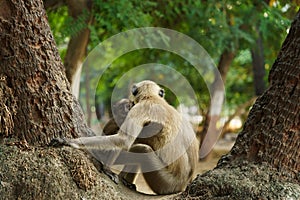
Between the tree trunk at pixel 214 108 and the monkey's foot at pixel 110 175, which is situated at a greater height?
the tree trunk at pixel 214 108

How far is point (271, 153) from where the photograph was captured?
9.82ft

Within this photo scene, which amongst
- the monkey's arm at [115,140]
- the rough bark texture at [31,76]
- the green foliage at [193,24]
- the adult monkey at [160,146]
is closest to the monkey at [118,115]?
the adult monkey at [160,146]

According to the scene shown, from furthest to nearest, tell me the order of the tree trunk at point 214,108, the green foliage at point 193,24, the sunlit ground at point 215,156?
the tree trunk at point 214,108 → the sunlit ground at point 215,156 → the green foliage at point 193,24

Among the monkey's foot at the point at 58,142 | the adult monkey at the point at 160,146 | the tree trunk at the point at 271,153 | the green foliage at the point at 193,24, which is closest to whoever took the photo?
the tree trunk at the point at 271,153

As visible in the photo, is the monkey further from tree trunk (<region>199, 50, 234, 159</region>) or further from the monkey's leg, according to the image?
tree trunk (<region>199, 50, 234, 159</region>)

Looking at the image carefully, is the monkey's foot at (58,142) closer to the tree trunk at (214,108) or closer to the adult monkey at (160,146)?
the adult monkey at (160,146)

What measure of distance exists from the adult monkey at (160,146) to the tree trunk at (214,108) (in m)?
4.27

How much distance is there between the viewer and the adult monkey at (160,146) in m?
4.52

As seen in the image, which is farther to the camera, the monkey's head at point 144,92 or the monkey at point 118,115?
the monkey at point 118,115

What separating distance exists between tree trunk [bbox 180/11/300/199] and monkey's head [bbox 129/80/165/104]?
2.12 meters

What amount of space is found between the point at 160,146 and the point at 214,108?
16.0 ft

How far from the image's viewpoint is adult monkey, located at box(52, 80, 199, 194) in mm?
4516

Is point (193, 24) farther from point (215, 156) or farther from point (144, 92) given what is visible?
point (144, 92)

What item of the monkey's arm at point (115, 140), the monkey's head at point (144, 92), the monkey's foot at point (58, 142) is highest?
the monkey's head at point (144, 92)
